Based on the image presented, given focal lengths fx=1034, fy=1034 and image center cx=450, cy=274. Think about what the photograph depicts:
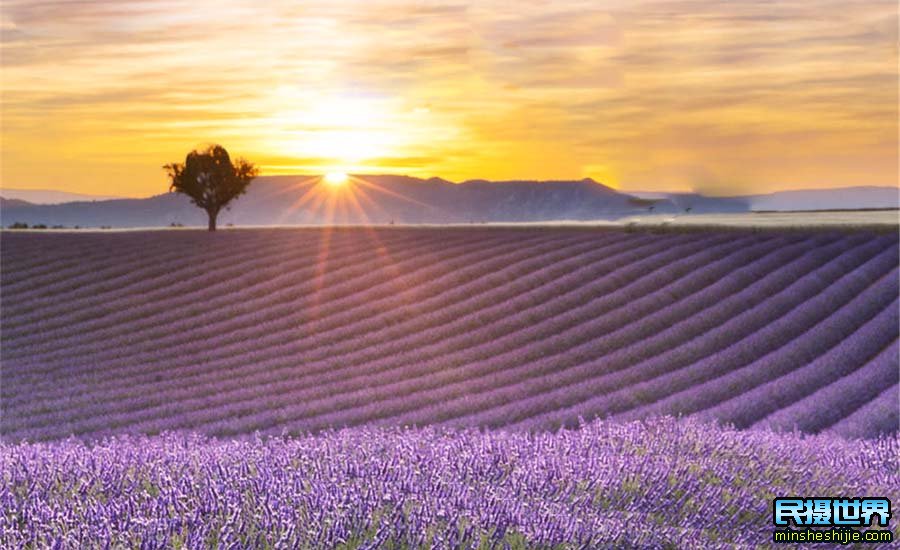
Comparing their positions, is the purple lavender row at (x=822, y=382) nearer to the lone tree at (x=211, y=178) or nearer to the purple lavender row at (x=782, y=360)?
the purple lavender row at (x=782, y=360)

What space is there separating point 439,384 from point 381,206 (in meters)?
113

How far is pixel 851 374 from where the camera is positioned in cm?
1195

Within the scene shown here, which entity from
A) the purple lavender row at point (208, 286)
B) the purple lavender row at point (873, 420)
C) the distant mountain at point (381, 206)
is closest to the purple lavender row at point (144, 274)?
the purple lavender row at point (208, 286)

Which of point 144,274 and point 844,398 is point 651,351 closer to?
point 844,398

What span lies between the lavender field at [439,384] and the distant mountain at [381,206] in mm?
82305

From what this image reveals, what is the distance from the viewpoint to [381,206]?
123875 mm

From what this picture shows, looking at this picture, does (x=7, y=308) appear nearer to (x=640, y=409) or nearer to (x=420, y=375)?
(x=420, y=375)

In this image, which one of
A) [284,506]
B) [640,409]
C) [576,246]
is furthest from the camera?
[576,246]

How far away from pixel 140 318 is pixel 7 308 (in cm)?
278

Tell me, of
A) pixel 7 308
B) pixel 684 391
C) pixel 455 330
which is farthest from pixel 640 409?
pixel 7 308

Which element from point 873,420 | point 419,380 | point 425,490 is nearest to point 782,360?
point 873,420

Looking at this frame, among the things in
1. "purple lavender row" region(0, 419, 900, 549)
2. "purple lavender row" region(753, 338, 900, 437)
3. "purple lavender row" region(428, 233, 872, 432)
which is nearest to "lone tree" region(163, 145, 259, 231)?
"purple lavender row" region(428, 233, 872, 432)

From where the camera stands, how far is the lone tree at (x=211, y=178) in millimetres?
29828

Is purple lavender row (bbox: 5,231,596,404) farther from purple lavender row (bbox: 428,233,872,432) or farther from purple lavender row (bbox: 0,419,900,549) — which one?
purple lavender row (bbox: 0,419,900,549)
